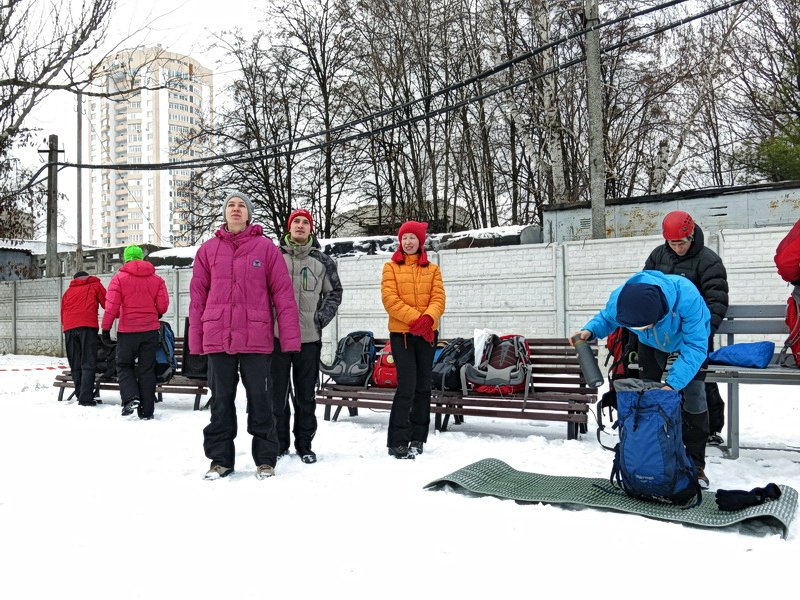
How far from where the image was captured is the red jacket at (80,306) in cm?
826

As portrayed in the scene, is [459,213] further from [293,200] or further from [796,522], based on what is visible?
[796,522]

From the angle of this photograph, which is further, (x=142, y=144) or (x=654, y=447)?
(x=142, y=144)

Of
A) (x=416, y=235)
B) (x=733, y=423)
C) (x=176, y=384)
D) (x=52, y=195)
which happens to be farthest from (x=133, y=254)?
(x=52, y=195)

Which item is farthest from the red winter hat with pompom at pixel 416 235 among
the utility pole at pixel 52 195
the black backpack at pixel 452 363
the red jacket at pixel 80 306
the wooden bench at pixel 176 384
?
the utility pole at pixel 52 195

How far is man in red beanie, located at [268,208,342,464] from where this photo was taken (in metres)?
5.00

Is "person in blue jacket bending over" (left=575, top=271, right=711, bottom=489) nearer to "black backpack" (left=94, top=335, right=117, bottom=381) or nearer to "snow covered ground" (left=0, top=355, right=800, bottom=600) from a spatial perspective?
"snow covered ground" (left=0, top=355, right=800, bottom=600)

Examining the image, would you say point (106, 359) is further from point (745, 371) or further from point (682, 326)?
point (745, 371)

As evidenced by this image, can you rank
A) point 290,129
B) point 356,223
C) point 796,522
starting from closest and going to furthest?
1. point 796,522
2. point 290,129
3. point 356,223

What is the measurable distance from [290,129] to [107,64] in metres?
7.33

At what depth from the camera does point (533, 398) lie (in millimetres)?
5816

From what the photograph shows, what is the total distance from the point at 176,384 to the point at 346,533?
5.06 meters

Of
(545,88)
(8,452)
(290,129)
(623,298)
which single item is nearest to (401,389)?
(623,298)

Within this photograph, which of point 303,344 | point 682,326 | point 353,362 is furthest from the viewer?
point 353,362

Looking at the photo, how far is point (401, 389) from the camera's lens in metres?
5.17
